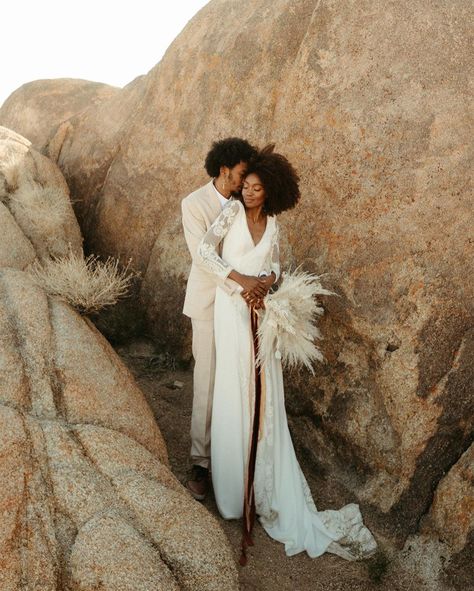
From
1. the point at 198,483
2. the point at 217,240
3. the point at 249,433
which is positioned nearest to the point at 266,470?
the point at 249,433

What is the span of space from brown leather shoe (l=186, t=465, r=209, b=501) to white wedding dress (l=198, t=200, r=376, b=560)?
177mm

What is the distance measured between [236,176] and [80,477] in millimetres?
2237

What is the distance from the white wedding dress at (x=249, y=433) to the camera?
15.8ft

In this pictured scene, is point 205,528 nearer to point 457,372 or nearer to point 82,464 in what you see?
point 82,464

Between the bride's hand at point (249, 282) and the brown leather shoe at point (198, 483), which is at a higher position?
the bride's hand at point (249, 282)

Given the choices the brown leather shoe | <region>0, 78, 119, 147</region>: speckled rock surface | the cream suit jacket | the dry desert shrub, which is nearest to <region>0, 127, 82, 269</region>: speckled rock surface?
the dry desert shrub

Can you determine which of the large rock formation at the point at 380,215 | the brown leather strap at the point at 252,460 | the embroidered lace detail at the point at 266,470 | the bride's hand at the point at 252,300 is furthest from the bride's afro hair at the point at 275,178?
the embroidered lace detail at the point at 266,470

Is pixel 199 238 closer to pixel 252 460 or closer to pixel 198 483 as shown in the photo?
pixel 252 460

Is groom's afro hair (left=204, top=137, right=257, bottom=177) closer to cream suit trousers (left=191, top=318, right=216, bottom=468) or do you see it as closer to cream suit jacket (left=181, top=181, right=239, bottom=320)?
cream suit jacket (left=181, top=181, right=239, bottom=320)

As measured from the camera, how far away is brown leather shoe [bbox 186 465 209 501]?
5207mm

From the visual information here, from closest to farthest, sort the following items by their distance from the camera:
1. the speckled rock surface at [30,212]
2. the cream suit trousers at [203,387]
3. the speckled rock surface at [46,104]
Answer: the cream suit trousers at [203,387] < the speckled rock surface at [30,212] < the speckled rock surface at [46,104]

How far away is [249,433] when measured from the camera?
16.2ft

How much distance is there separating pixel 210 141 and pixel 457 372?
306cm

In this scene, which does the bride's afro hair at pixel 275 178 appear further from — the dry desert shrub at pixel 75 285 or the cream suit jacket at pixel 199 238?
the dry desert shrub at pixel 75 285
